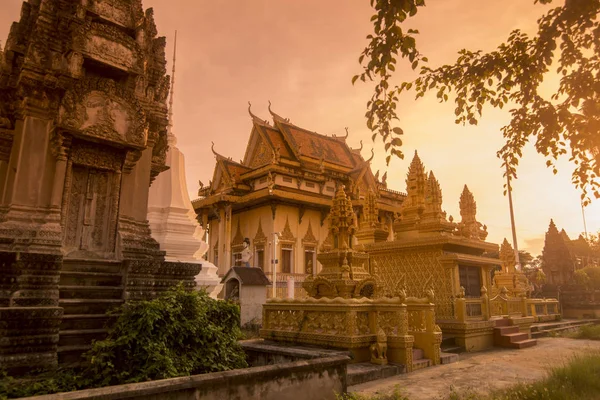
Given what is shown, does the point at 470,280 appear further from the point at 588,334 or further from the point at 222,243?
the point at 222,243

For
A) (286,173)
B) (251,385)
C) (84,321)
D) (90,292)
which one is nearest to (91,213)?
(90,292)

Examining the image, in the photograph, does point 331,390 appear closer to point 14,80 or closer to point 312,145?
point 14,80

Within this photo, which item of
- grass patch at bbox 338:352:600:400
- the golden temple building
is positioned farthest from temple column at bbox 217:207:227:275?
grass patch at bbox 338:352:600:400

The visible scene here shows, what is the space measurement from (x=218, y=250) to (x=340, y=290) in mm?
21084

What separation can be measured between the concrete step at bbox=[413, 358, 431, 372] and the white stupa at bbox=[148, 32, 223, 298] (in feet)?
13.5

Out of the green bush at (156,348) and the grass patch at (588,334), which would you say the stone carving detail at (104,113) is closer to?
the green bush at (156,348)

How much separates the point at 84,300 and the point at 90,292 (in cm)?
18

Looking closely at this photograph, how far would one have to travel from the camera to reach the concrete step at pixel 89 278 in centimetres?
495

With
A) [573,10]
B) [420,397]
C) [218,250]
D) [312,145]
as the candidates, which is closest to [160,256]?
[420,397]

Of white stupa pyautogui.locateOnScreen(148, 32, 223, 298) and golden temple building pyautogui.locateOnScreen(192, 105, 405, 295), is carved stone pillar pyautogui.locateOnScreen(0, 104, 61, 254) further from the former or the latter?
golden temple building pyautogui.locateOnScreen(192, 105, 405, 295)

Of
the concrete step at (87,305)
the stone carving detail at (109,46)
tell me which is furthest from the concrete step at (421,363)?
the stone carving detail at (109,46)

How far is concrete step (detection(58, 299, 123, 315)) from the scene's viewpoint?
474cm

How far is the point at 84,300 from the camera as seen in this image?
485cm

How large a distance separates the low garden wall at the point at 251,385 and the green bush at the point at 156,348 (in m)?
0.90
